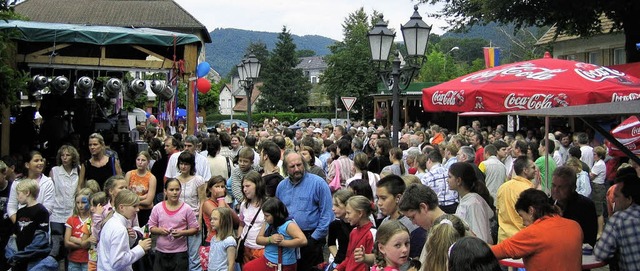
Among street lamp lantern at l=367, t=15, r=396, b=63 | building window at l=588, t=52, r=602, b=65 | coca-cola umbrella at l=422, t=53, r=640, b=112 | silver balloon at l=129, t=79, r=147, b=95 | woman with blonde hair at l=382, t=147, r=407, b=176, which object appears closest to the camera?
coca-cola umbrella at l=422, t=53, r=640, b=112

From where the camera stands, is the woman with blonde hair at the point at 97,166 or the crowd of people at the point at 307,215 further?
the woman with blonde hair at the point at 97,166

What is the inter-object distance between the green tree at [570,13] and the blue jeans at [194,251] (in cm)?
1448

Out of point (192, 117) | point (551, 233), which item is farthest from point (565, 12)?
point (551, 233)

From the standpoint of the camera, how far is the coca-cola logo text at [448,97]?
919 centimetres

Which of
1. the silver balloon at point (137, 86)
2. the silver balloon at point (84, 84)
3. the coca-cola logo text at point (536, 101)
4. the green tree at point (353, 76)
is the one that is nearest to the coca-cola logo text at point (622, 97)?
the coca-cola logo text at point (536, 101)

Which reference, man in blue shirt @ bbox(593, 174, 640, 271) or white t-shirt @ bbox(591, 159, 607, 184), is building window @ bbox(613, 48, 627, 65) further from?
man in blue shirt @ bbox(593, 174, 640, 271)

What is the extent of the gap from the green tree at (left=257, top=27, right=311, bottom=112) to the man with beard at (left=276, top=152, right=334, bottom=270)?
9015cm

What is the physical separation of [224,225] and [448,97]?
351 centimetres

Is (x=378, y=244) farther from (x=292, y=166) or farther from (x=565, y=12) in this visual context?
(x=565, y=12)

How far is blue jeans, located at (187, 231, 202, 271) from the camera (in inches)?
338

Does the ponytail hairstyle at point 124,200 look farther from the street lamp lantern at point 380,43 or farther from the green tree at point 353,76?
the green tree at point 353,76

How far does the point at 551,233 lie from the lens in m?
5.33

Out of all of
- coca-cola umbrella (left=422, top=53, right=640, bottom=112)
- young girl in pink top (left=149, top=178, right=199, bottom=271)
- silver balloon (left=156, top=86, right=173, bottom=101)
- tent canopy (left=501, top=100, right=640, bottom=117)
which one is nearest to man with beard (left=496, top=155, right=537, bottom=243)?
coca-cola umbrella (left=422, top=53, right=640, bottom=112)

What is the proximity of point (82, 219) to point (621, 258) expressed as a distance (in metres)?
5.34
